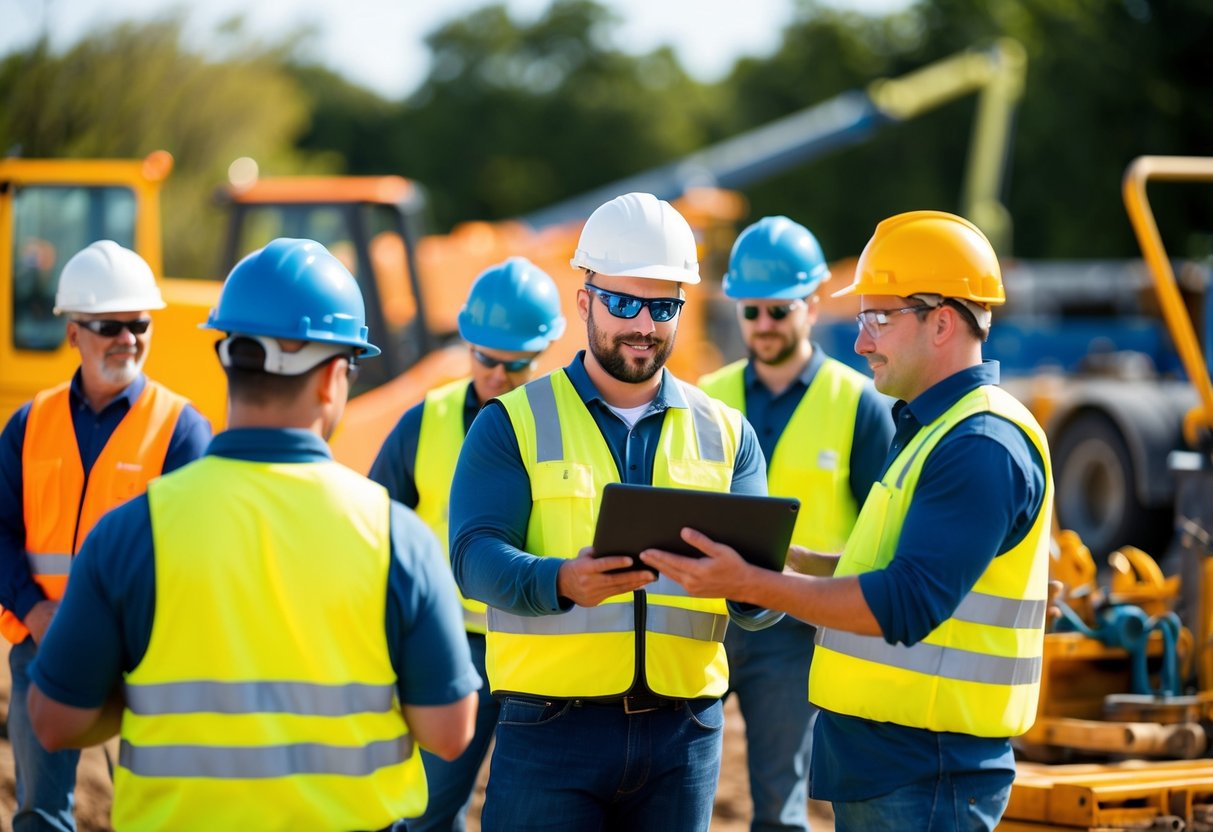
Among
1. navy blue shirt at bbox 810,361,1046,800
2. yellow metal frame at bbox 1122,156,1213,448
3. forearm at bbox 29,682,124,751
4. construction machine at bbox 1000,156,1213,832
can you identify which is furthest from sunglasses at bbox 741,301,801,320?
forearm at bbox 29,682,124,751

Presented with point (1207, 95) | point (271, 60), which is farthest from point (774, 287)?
point (271, 60)

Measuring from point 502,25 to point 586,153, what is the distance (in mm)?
13445

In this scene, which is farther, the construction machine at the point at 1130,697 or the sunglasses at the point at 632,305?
the construction machine at the point at 1130,697

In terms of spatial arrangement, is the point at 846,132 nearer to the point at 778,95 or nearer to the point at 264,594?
the point at 264,594

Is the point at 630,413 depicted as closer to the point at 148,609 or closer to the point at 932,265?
the point at 932,265

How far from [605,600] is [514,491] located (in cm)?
33

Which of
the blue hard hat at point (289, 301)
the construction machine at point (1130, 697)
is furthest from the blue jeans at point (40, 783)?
the construction machine at point (1130, 697)

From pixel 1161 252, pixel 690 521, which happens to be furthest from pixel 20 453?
pixel 1161 252

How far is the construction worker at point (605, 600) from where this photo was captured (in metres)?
3.18

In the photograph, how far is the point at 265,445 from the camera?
246 cm

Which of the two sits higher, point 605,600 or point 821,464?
point 821,464

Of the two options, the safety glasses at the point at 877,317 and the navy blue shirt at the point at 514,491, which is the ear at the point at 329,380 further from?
the safety glasses at the point at 877,317

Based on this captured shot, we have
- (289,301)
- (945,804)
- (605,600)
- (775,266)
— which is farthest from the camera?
(775,266)

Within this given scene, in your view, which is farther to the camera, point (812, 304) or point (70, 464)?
point (812, 304)
